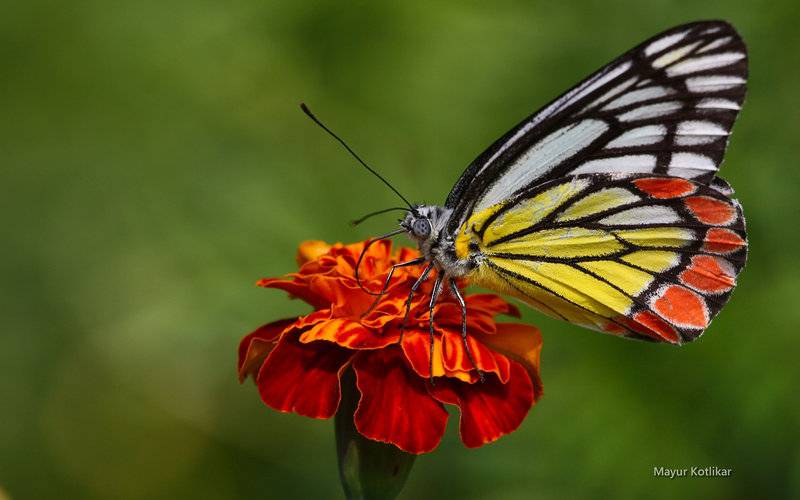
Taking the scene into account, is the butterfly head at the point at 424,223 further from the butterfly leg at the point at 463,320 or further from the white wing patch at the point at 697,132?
the white wing patch at the point at 697,132

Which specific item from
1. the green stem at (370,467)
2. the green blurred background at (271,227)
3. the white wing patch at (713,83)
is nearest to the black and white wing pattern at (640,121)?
the white wing patch at (713,83)

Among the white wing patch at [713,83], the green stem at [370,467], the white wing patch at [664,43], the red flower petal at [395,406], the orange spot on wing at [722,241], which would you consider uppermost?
the white wing patch at [664,43]

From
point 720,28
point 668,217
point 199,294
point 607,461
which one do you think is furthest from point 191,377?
point 720,28

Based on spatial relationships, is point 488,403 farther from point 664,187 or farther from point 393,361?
point 664,187

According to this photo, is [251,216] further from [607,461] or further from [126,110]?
[607,461]

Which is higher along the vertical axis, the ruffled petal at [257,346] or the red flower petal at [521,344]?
the red flower petal at [521,344]
